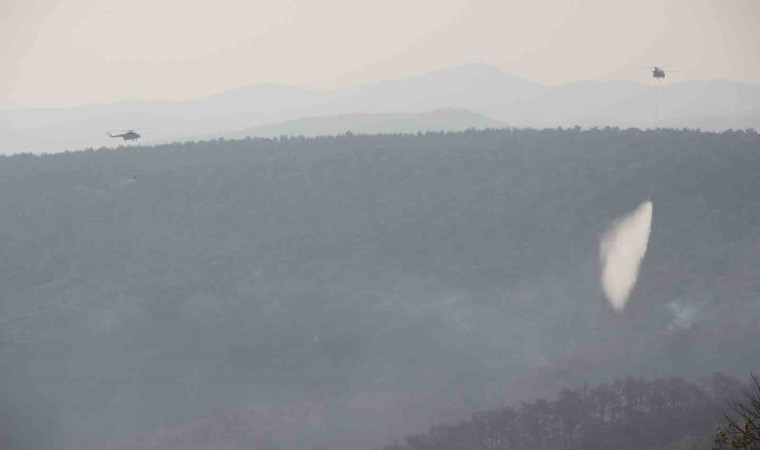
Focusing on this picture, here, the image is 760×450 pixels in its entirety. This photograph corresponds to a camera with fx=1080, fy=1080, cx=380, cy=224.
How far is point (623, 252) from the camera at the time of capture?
62.3 m

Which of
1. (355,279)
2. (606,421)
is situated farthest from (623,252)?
(606,421)

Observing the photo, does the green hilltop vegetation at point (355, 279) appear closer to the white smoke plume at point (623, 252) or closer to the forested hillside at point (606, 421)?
the white smoke plume at point (623, 252)

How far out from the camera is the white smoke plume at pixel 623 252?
5897 cm

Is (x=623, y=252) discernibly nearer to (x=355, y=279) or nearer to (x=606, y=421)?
(x=355, y=279)

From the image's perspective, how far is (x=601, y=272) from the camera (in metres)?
61.5

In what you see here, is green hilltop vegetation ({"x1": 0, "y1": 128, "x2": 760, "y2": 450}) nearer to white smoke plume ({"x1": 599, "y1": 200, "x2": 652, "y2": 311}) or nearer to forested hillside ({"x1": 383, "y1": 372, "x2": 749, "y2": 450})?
white smoke plume ({"x1": 599, "y1": 200, "x2": 652, "y2": 311})

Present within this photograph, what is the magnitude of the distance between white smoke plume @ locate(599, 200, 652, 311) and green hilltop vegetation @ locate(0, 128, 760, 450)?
592 millimetres

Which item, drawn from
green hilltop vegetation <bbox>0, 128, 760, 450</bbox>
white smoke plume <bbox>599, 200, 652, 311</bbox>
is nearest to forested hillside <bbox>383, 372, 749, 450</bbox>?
green hilltop vegetation <bbox>0, 128, 760, 450</bbox>

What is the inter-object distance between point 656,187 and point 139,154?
39032mm

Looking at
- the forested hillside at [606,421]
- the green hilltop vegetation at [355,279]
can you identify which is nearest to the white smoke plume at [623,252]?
the green hilltop vegetation at [355,279]

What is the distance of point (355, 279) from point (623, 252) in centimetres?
1555

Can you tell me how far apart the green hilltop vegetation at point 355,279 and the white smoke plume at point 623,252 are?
0.59 m

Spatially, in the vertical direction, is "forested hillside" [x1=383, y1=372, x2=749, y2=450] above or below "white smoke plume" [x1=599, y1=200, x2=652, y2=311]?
below

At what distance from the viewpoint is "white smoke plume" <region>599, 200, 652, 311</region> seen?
193 ft
